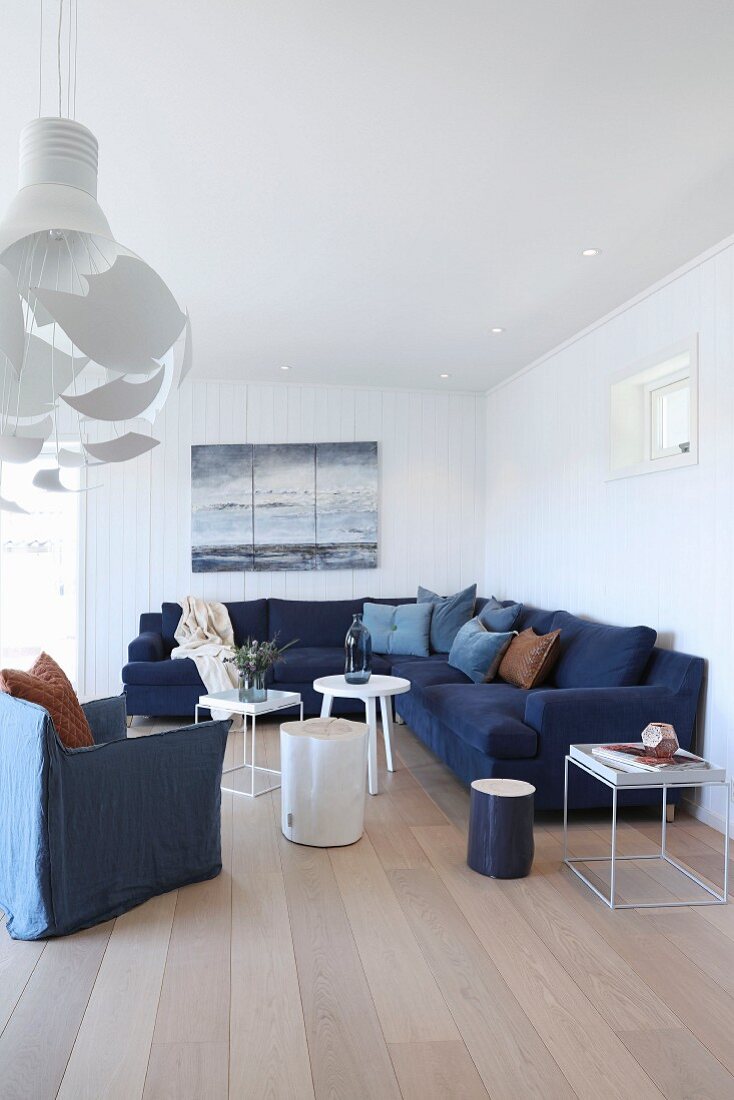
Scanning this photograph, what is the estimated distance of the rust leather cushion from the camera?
4.72m

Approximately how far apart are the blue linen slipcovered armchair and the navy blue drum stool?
1027 mm

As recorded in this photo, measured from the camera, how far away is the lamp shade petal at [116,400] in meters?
1.62

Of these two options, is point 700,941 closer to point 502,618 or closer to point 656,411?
point 656,411

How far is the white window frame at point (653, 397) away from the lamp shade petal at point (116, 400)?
9.83 ft

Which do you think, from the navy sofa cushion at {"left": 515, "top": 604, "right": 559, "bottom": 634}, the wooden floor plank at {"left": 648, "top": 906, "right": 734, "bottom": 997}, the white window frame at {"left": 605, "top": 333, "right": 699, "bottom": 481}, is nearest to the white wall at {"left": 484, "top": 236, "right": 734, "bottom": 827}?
the white window frame at {"left": 605, "top": 333, "right": 699, "bottom": 481}

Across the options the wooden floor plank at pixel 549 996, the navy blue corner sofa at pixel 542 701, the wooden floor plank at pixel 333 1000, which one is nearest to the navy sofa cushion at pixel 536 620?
the navy blue corner sofa at pixel 542 701

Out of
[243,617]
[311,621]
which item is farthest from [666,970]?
[243,617]

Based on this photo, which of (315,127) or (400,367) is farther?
(400,367)

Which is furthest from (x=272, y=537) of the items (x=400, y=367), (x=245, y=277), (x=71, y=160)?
(x=71, y=160)

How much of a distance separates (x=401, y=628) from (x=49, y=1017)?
443 centimetres

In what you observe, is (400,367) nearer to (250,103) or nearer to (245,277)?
(245,277)

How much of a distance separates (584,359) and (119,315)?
4321 millimetres

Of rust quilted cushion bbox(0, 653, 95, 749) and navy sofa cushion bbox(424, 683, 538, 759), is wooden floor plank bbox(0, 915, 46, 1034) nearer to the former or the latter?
rust quilted cushion bbox(0, 653, 95, 749)

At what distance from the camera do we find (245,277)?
4379 millimetres
